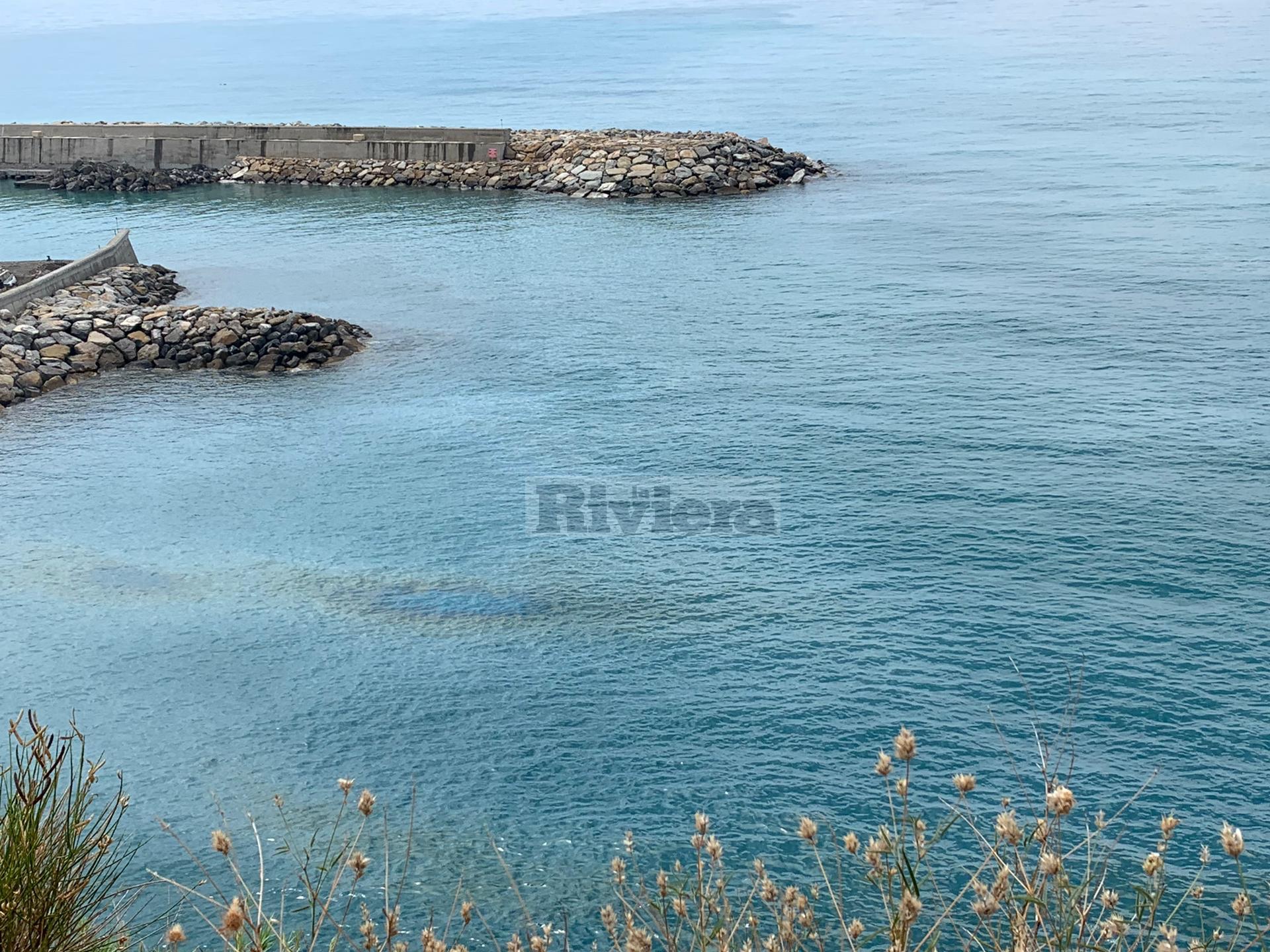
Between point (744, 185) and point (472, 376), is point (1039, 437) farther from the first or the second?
point (744, 185)

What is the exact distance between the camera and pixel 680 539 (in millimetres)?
36531

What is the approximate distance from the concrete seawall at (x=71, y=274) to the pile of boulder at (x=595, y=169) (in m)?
27.6

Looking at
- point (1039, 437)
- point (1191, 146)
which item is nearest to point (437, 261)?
point (1039, 437)

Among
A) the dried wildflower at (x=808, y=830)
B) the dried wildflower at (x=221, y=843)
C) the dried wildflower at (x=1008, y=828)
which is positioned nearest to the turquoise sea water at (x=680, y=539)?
the dried wildflower at (x=221, y=843)

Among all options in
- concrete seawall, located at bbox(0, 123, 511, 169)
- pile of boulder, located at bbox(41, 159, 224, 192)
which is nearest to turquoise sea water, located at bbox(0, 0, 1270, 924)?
concrete seawall, located at bbox(0, 123, 511, 169)

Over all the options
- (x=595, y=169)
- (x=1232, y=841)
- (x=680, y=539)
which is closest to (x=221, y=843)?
(x=1232, y=841)

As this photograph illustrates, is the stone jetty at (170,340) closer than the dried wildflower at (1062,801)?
No

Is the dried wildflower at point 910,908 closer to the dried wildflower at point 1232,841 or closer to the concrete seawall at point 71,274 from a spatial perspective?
the dried wildflower at point 1232,841

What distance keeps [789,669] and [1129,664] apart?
282 inches

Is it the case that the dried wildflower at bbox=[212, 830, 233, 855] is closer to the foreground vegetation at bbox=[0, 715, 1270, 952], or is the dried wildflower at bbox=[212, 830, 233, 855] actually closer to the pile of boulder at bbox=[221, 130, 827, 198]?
the foreground vegetation at bbox=[0, 715, 1270, 952]

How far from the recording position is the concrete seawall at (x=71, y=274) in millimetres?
57719

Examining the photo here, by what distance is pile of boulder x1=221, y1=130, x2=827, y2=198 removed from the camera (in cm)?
8700

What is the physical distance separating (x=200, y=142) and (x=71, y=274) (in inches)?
1632

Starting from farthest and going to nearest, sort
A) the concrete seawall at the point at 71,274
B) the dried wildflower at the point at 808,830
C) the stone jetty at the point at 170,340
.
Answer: the concrete seawall at the point at 71,274 → the stone jetty at the point at 170,340 → the dried wildflower at the point at 808,830
